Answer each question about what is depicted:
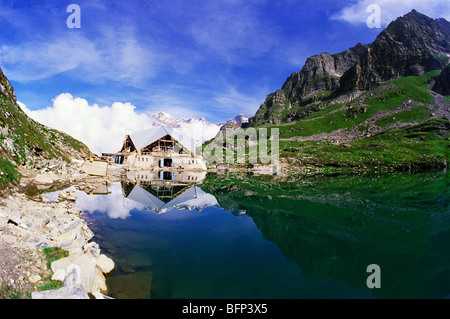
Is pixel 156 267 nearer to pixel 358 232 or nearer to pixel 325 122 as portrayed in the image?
pixel 358 232

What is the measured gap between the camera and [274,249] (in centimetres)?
1099

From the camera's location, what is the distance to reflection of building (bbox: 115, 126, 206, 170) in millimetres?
66500

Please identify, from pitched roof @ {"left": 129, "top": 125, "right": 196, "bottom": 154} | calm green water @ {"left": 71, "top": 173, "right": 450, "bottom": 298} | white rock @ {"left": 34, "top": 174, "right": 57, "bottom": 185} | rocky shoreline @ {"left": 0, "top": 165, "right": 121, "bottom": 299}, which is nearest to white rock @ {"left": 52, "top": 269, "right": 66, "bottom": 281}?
rocky shoreline @ {"left": 0, "top": 165, "right": 121, "bottom": 299}

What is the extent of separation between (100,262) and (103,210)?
36.8ft

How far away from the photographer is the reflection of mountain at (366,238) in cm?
827

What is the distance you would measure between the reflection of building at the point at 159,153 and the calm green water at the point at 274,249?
156 ft

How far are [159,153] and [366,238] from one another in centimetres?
6409

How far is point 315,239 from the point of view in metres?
12.2

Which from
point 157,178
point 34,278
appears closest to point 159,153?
point 157,178

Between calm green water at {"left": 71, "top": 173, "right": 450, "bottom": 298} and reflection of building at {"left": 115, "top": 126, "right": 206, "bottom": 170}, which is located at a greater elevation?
reflection of building at {"left": 115, "top": 126, "right": 206, "bottom": 170}

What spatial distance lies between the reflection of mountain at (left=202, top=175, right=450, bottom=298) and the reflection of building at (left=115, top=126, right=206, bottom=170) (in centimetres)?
5014

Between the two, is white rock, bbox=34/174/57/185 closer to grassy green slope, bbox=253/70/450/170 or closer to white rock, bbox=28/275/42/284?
white rock, bbox=28/275/42/284

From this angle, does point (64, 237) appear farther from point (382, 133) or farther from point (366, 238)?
point (382, 133)
